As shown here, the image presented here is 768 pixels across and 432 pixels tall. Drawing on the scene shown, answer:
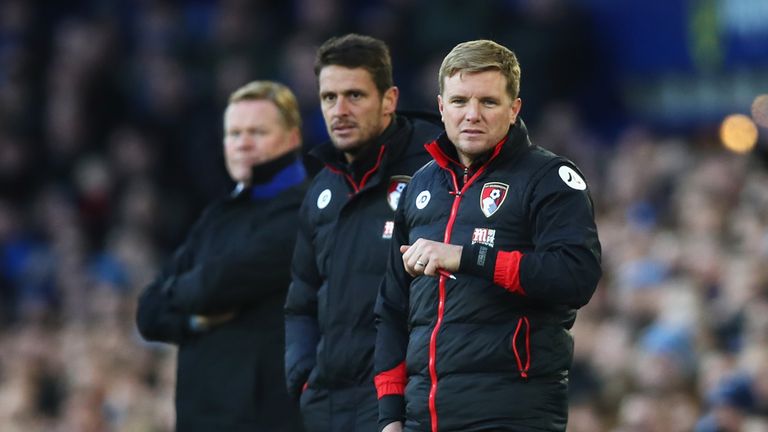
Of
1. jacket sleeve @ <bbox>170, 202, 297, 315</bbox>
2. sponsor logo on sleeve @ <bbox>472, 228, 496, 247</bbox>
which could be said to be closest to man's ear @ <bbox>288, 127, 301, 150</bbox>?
jacket sleeve @ <bbox>170, 202, 297, 315</bbox>

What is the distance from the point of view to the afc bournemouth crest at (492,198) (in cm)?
437

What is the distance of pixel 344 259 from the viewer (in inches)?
201

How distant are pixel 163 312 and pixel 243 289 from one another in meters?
0.47

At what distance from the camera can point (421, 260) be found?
4.30 metres

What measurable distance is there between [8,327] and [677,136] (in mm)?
5465

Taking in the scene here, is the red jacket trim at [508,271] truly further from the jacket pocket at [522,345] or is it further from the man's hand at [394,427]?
the man's hand at [394,427]

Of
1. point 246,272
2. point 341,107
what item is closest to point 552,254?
point 341,107

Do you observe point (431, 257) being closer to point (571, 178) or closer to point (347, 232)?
point (571, 178)

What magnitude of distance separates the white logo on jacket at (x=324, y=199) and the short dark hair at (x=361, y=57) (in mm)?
387

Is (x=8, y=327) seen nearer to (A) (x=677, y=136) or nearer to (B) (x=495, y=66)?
(A) (x=677, y=136)

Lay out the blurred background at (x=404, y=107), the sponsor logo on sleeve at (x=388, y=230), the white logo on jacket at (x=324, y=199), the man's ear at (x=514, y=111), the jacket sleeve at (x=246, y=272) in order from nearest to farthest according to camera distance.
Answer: the man's ear at (x=514, y=111), the sponsor logo on sleeve at (x=388, y=230), the white logo on jacket at (x=324, y=199), the jacket sleeve at (x=246, y=272), the blurred background at (x=404, y=107)

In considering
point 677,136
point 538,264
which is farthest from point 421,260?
point 677,136

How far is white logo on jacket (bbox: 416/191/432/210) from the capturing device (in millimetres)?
4523

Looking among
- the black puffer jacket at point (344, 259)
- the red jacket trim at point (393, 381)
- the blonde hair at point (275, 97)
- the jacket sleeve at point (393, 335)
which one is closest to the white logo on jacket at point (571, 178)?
the jacket sleeve at point (393, 335)
